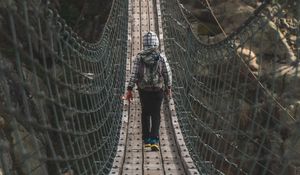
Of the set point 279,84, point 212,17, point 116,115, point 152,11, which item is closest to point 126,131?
point 116,115

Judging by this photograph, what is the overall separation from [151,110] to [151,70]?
305mm

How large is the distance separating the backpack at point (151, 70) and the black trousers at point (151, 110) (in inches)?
3.4

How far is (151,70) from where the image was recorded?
355 cm

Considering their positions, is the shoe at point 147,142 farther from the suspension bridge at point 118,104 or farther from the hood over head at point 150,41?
the hood over head at point 150,41

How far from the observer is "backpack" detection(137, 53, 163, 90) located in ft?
11.6

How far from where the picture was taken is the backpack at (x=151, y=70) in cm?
354

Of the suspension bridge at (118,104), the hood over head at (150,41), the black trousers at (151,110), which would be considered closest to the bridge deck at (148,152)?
the suspension bridge at (118,104)

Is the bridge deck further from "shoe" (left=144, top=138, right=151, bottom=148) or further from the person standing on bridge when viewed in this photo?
the person standing on bridge

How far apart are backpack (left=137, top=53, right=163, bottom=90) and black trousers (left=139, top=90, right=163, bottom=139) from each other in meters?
0.09

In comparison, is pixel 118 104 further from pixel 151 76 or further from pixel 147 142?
pixel 151 76

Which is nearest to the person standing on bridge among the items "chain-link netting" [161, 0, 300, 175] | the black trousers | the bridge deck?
the black trousers

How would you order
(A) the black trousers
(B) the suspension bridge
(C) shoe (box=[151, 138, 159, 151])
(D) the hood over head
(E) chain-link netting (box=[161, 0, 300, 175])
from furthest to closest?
(E) chain-link netting (box=[161, 0, 300, 175]), (C) shoe (box=[151, 138, 159, 151]), (A) the black trousers, (D) the hood over head, (B) the suspension bridge

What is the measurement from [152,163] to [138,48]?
3304 mm

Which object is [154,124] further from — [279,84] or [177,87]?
[279,84]
